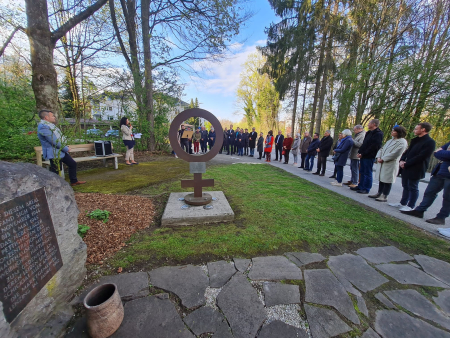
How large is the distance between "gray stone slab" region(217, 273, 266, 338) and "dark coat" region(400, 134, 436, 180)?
159 inches

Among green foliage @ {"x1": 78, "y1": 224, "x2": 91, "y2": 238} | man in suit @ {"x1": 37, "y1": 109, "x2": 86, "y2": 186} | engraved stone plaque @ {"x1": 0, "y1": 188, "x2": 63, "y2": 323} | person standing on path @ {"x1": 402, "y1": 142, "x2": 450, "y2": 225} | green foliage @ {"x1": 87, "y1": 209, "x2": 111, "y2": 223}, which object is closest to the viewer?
engraved stone plaque @ {"x1": 0, "y1": 188, "x2": 63, "y2": 323}

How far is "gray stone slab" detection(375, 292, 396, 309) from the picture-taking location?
5.29 feet

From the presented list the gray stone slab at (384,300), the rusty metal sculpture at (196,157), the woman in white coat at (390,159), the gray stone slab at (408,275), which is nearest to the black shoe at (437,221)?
the woman in white coat at (390,159)

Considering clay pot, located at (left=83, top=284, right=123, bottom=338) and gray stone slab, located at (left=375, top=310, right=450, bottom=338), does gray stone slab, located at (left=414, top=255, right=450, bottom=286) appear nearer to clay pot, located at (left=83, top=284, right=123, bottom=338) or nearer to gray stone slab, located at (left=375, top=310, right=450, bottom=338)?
gray stone slab, located at (left=375, top=310, right=450, bottom=338)

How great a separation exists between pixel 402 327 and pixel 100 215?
3.55 metres

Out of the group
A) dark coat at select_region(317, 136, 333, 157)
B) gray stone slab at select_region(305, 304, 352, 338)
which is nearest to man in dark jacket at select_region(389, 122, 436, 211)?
dark coat at select_region(317, 136, 333, 157)

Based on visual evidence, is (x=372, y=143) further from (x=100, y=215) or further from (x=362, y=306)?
(x=100, y=215)

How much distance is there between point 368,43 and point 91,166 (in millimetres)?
15920

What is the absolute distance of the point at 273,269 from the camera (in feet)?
6.47

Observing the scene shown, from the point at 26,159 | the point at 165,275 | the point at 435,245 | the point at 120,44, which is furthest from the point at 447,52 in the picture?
the point at 26,159

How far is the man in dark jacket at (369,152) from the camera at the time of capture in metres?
4.50

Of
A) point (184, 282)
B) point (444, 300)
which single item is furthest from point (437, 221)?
point (184, 282)

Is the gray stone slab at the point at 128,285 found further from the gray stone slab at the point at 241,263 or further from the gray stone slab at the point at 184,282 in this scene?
the gray stone slab at the point at 241,263

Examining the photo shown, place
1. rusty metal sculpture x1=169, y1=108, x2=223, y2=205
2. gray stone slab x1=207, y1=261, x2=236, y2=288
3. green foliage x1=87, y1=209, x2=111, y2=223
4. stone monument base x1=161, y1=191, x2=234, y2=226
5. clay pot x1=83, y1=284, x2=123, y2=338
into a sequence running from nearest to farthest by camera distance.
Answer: clay pot x1=83, y1=284, x2=123, y2=338, gray stone slab x1=207, y1=261, x2=236, y2=288, green foliage x1=87, y1=209, x2=111, y2=223, stone monument base x1=161, y1=191, x2=234, y2=226, rusty metal sculpture x1=169, y1=108, x2=223, y2=205
